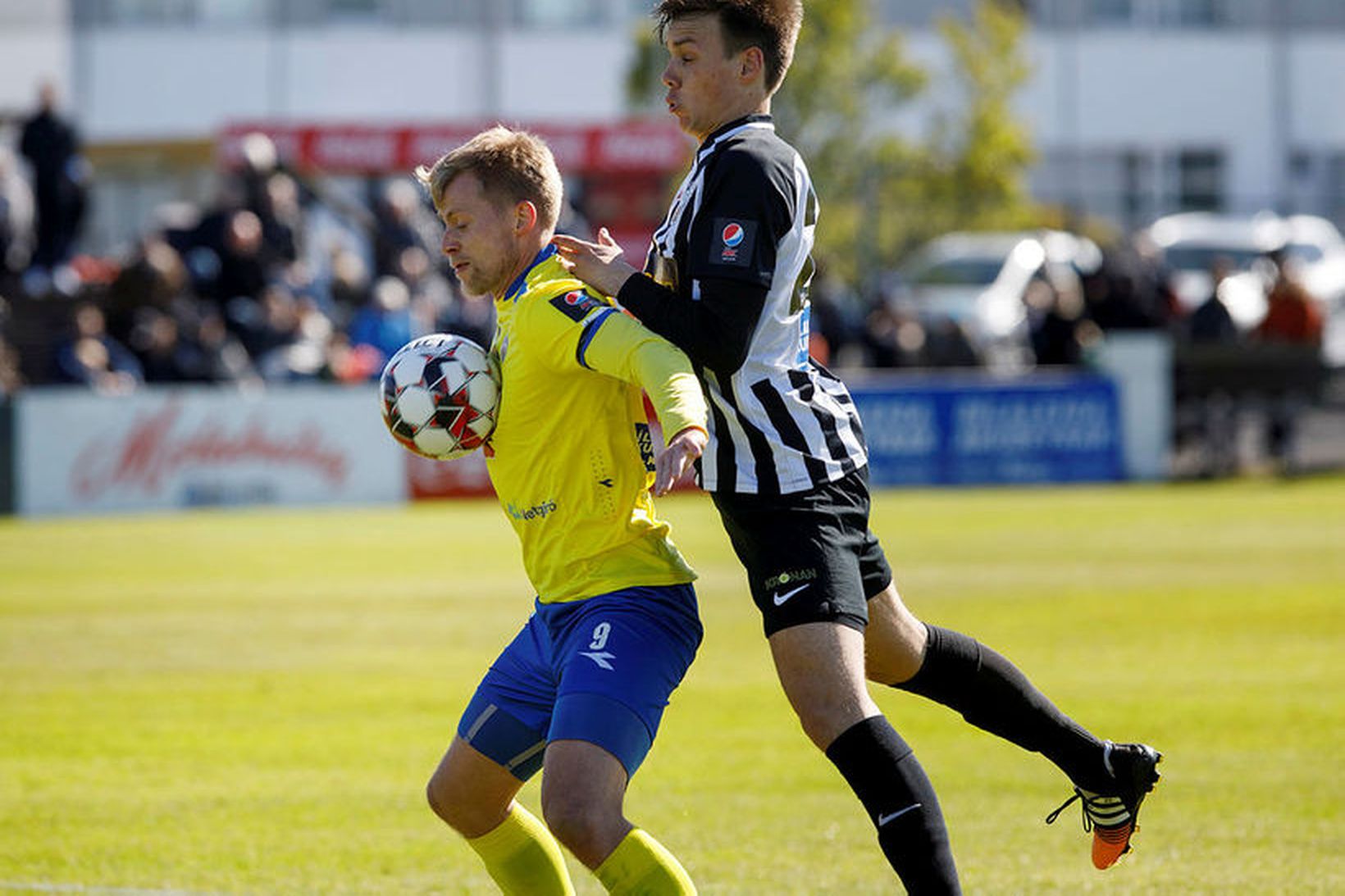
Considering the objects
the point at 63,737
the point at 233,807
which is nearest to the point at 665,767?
the point at 233,807

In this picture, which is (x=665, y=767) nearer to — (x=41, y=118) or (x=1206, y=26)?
(x=41, y=118)

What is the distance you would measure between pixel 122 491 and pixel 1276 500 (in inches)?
485

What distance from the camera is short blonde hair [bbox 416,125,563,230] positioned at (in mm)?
5301

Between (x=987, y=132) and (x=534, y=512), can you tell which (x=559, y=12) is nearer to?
(x=987, y=132)

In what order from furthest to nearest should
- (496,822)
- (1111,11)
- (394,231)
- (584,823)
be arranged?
1. (1111,11)
2. (394,231)
3. (496,822)
4. (584,823)

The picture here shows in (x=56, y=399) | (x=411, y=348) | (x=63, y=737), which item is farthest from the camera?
(x=56, y=399)

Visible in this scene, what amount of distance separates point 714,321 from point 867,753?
3.63 feet

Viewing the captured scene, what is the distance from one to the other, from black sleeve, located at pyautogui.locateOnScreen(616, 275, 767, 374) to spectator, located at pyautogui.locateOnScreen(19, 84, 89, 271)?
21.5 metres

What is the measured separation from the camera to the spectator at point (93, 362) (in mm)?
22375

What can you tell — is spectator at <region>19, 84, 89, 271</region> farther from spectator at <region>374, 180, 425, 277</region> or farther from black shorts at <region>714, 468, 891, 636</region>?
black shorts at <region>714, 468, 891, 636</region>

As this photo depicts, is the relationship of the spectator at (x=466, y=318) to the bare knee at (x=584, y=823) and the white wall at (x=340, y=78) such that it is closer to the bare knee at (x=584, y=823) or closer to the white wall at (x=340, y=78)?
the bare knee at (x=584, y=823)

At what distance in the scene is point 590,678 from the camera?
4.89 metres

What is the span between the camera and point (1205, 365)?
26.4 meters

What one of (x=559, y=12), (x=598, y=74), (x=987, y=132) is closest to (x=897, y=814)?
(x=987, y=132)
